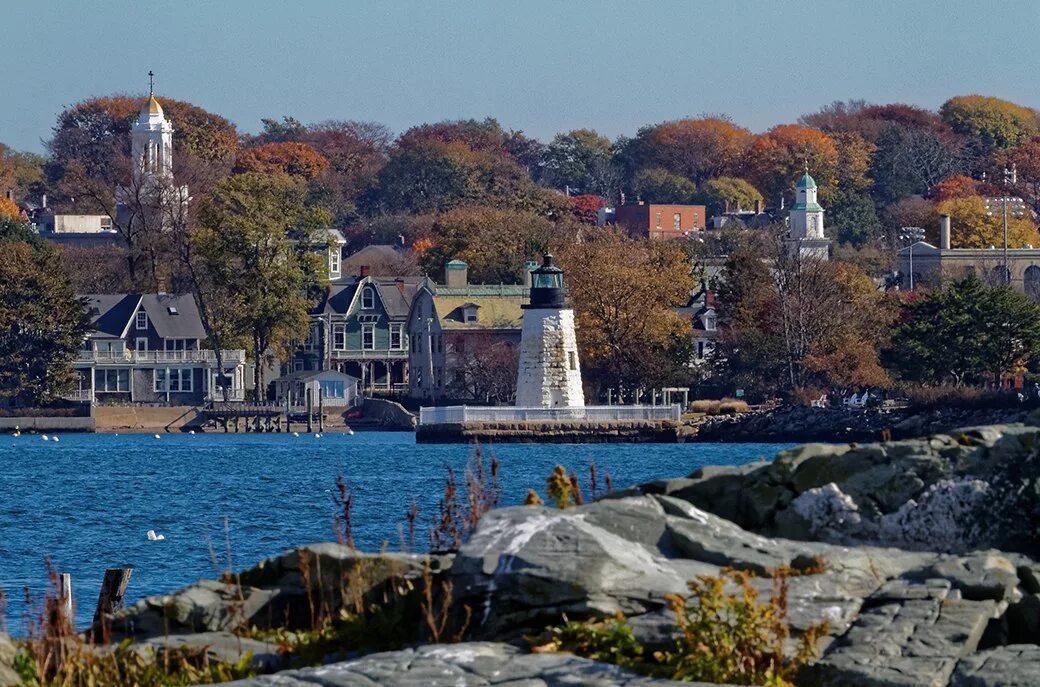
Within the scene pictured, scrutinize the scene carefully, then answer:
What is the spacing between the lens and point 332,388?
98.7 m

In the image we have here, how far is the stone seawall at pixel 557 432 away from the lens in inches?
2896

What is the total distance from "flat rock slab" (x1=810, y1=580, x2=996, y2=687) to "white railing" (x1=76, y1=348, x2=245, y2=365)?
A: 86.2m

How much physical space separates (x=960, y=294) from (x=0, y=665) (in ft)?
227

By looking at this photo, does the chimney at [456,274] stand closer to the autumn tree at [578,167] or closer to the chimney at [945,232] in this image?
the chimney at [945,232]

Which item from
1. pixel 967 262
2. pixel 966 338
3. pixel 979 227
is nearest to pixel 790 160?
pixel 979 227

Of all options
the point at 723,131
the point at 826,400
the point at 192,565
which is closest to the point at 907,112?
the point at 723,131

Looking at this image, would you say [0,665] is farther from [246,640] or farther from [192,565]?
[192,565]

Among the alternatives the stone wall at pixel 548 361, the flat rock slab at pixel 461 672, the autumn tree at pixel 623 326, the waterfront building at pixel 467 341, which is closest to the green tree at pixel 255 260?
the waterfront building at pixel 467 341

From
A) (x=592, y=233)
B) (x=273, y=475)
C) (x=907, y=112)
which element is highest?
(x=907, y=112)

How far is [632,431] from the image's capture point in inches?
3027

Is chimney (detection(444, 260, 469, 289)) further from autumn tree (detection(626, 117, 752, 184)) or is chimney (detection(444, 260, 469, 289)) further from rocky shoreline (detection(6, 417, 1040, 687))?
rocky shoreline (detection(6, 417, 1040, 687))

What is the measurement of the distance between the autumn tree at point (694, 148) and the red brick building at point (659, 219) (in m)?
18.1

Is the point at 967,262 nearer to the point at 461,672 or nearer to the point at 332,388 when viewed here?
the point at 332,388

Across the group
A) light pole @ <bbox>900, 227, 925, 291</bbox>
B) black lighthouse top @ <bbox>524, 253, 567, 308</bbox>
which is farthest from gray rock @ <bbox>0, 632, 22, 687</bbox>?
light pole @ <bbox>900, 227, 925, 291</bbox>
